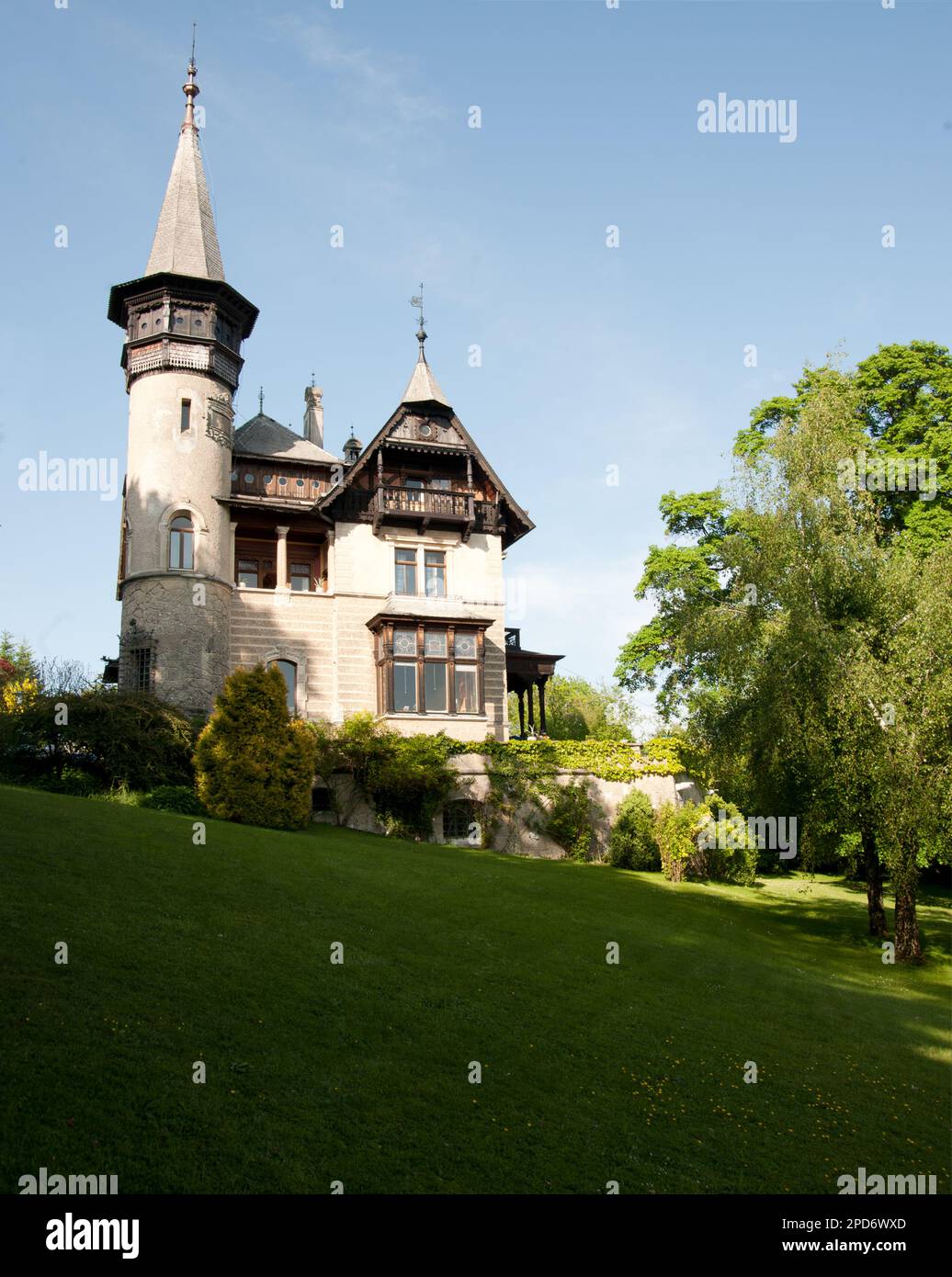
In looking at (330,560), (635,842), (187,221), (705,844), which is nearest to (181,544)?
(330,560)

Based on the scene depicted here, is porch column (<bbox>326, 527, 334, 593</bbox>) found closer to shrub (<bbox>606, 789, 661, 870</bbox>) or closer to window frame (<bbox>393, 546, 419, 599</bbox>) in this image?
window frame (<bbox>393, 546, 419, 599</bbox>)

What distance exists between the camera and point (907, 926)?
22.1 metres

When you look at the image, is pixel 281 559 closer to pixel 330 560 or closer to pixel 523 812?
pixel 330 560

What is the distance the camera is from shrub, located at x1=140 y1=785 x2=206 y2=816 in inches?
928

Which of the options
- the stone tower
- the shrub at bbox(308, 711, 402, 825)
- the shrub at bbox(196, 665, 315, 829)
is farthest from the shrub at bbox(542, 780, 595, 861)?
the stone tower

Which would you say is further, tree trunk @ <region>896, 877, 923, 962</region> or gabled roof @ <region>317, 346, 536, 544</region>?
gabled roof @ <region>317, 346, 536, 544</region>

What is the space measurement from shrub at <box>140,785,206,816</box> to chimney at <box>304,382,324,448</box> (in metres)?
19.0

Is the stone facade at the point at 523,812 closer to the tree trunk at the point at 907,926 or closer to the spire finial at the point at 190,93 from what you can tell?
the tree trunk at the point at 907,926

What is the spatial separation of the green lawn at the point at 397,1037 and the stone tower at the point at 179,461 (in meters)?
11.3

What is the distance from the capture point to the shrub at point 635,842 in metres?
29.6

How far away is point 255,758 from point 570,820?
33.4ft

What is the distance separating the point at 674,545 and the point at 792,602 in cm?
1587

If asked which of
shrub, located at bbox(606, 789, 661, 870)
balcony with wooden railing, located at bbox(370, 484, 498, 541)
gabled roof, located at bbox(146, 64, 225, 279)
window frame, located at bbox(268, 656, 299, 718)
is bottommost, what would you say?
shrub, located at bbox(606, 789, 661, 870)
